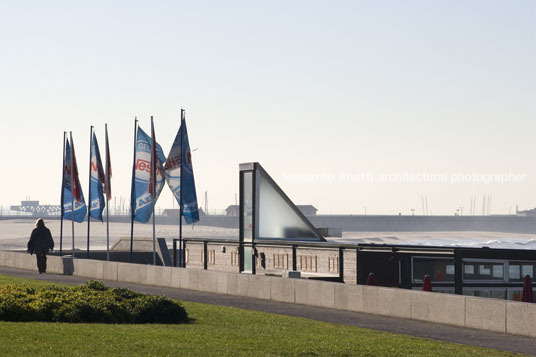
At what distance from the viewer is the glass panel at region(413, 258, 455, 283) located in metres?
30.3

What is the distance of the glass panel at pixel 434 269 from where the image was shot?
30344 mm

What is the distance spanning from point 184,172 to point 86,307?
1863cm

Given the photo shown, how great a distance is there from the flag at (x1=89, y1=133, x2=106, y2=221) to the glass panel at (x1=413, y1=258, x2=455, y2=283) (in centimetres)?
1683

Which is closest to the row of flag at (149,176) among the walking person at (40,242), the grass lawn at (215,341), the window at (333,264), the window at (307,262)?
the walking person at (40,242)

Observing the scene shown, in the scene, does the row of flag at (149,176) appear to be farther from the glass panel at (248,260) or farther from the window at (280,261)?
the window at (280,261)

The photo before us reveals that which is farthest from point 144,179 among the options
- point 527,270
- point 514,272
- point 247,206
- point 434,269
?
point 527,270

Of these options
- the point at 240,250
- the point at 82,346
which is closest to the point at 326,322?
the point at 82,346

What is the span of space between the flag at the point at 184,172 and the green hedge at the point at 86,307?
1625 cm

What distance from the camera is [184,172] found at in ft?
127

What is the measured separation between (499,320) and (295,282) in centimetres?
731

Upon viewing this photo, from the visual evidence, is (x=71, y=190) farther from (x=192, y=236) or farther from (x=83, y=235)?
(x=83, y=235)

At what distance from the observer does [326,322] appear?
2141 cm

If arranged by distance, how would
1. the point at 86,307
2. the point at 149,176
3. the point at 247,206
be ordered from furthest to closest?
the point at 149,176
the point at 247,206
the point at 86,307

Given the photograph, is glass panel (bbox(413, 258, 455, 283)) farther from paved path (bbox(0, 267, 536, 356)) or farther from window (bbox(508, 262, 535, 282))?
paved path (bbox(0, 267, 536, 356))
